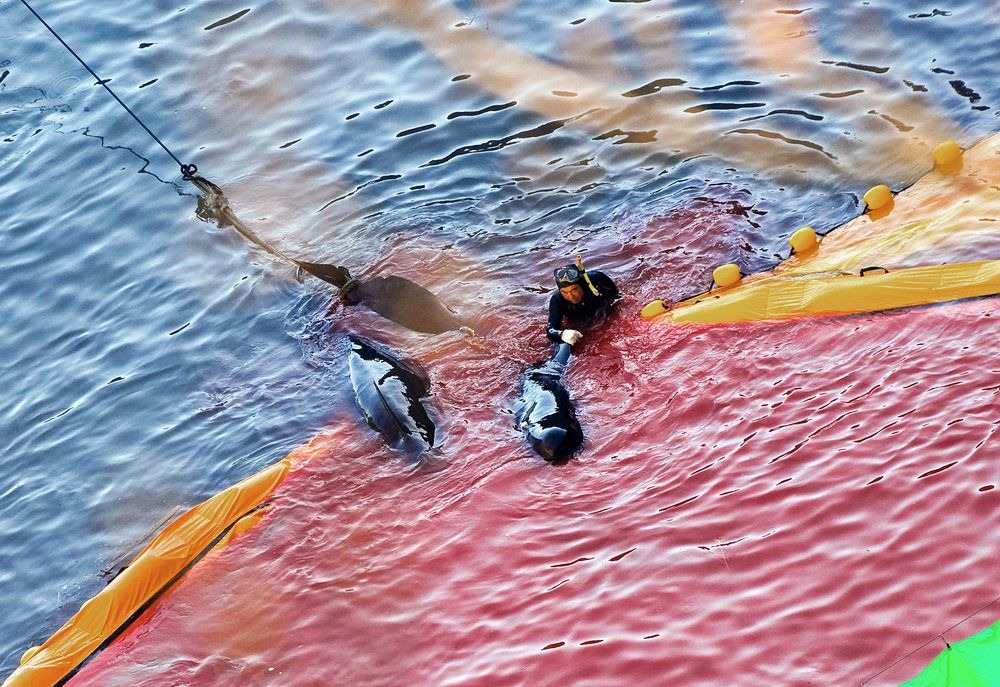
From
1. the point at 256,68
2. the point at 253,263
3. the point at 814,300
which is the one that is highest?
the point at 256,68

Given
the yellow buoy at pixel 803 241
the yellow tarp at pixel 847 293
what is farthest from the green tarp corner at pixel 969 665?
the yellow buoy at pixel 803 241

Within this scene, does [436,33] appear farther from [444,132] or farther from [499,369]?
[499,369]

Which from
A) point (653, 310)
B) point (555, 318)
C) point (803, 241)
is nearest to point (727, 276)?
point (653, 310)

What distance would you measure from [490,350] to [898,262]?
13.9ft

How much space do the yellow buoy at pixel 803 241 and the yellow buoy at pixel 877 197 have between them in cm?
84

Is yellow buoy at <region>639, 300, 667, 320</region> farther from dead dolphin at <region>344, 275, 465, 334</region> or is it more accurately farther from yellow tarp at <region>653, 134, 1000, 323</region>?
dead dolphin at <region>344, 275, 465, 334</region>

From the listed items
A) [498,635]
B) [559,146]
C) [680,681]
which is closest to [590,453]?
[498,635]

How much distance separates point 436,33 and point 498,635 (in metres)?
11.4

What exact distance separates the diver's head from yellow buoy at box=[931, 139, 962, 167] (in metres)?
4.18

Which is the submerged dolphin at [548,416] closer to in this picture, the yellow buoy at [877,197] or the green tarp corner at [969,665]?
the green tarp corner at [969,665]

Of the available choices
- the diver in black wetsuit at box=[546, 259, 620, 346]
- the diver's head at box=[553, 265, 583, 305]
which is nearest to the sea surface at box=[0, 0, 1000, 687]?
the diver in black wetsuit at box=[546, 259, 620, 346]

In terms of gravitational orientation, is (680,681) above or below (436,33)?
below

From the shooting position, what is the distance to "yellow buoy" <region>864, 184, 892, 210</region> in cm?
1083

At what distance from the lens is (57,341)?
13.1 meters
